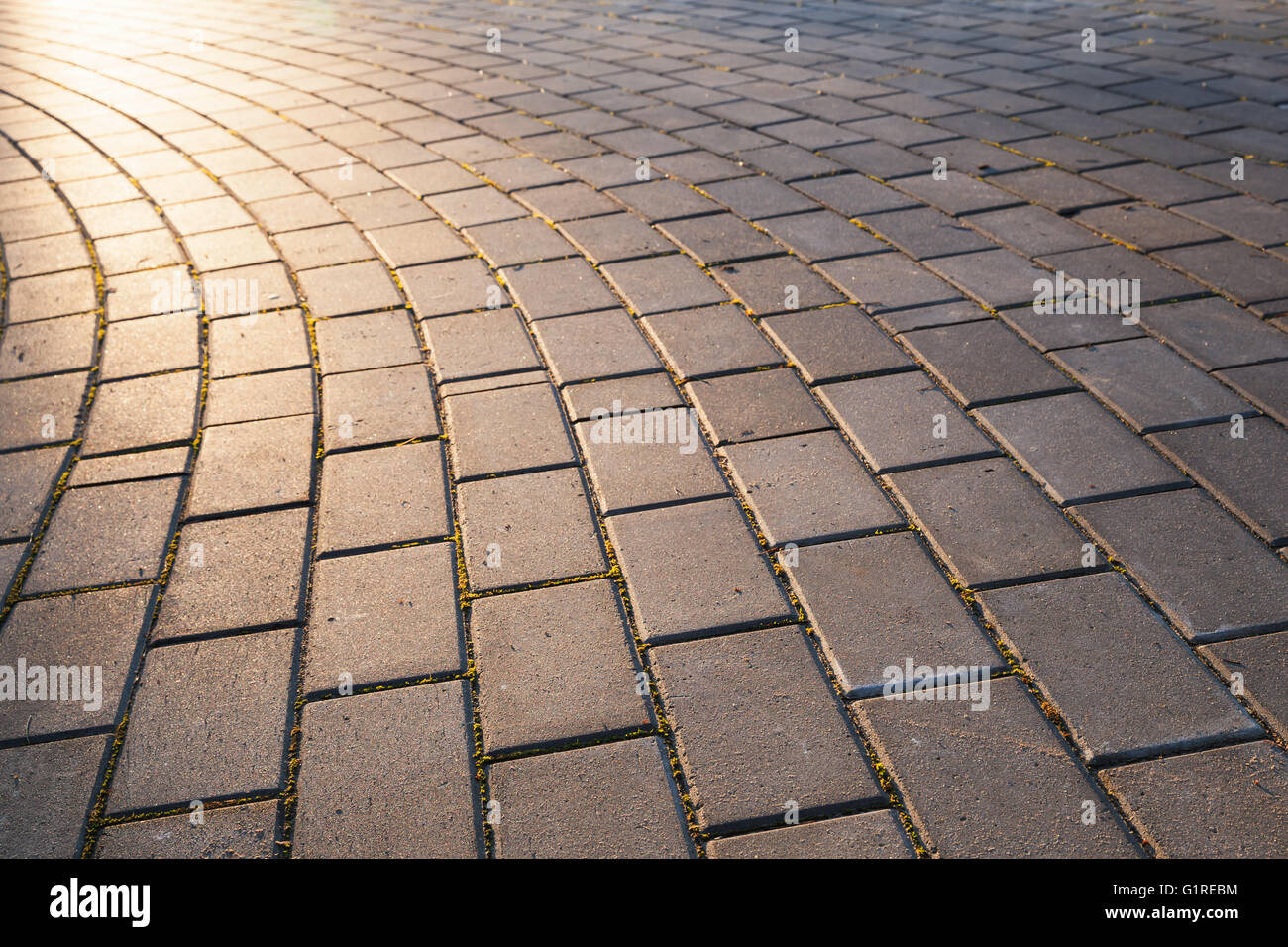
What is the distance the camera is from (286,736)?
211 cm

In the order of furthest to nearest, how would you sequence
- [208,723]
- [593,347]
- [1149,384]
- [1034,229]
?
[1034,229] → [593,347] → [1149,384] → [208,723]

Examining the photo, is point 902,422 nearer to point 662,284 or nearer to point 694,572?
point 694,572

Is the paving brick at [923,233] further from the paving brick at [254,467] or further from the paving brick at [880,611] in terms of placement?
the paving brick at [254,467]

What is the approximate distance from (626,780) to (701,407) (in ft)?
5.08

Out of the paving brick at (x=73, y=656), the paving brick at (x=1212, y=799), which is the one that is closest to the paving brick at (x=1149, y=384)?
the paving brick at (x=1212, y=799)

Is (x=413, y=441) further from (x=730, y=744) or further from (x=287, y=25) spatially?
(x=287, y=25)

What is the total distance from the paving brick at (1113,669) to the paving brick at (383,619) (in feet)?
4.53

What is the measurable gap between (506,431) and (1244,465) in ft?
7.47

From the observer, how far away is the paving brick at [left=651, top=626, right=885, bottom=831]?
1935mm

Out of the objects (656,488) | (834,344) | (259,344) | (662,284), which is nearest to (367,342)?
(259,344)

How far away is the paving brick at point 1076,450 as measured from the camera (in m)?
2.76

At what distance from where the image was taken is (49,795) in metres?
2.00
